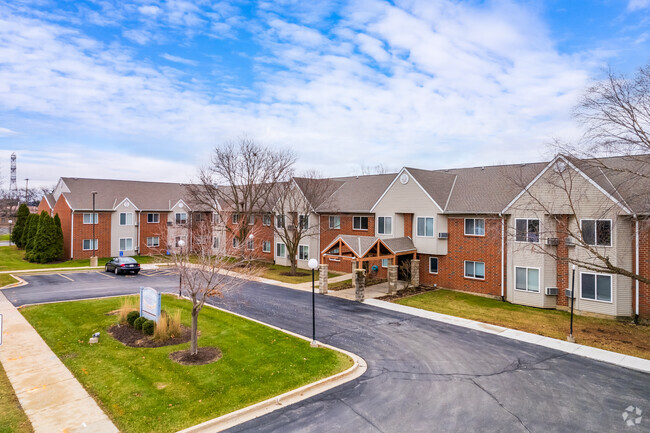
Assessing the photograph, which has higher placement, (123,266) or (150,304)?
(150,304)

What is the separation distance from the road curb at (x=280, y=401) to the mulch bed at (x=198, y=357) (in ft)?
12.1

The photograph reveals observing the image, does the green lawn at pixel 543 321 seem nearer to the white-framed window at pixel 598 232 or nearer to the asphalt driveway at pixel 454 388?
the asphalt driveway at pixel 454 388

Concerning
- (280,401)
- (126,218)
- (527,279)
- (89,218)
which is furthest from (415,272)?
(89,218)

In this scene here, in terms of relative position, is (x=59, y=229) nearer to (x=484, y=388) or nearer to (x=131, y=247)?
(x=131, y=247)

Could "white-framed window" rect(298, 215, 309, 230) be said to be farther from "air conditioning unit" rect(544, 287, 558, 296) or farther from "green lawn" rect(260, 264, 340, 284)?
"air conditioning unit" rect(544, 287, 558, 296)

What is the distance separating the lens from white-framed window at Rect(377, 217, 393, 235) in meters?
30.3

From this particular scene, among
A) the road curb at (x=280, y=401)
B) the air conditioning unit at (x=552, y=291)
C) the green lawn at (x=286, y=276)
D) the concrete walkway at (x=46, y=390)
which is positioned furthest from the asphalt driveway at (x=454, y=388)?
the green lawn at (x=286, y=276)

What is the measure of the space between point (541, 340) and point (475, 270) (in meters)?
9.80

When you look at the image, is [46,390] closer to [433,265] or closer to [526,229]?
[433,265]

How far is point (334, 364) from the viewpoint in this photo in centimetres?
1299

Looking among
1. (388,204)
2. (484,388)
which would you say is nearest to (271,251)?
(388,204)

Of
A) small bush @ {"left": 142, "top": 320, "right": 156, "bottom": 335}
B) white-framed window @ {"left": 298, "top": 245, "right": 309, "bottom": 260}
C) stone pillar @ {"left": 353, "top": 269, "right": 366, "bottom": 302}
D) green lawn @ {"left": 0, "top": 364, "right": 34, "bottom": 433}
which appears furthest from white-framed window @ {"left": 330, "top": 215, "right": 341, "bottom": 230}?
green lawn @ {"left": 0, "top": 364, "right": 34, "bottom": 433}

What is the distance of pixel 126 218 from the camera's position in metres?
43.6

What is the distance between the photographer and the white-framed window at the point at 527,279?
22656 mm
